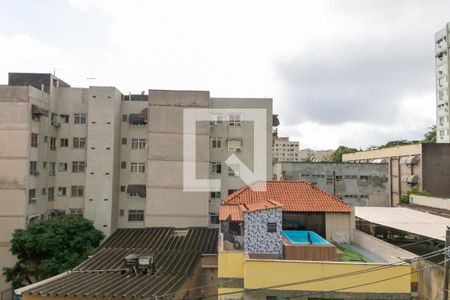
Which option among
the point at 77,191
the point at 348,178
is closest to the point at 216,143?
the point at 77,191

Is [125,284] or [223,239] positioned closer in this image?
[125,284]

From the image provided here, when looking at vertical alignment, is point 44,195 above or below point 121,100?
below

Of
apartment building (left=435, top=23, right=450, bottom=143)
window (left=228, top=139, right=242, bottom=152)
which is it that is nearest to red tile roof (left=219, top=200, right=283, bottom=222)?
window (left=228, top=139, right=242, bottom=152)

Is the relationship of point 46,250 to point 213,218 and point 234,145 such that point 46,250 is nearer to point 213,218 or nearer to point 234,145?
point 213,218

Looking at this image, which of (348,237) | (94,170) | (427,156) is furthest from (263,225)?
(427,156)

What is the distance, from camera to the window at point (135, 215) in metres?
28.5

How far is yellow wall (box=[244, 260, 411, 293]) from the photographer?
1237cm

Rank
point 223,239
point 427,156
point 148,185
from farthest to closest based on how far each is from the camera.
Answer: point 427,156
point 148,185
point 223,239

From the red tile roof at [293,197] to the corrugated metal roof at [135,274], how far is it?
4.13 metres

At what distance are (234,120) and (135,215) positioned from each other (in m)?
11.7

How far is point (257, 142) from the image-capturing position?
1116 inches

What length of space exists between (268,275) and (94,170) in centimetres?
1959

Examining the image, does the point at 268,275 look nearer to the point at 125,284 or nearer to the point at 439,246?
the point at 125,284

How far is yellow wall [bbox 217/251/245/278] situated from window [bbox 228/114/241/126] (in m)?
16.4
